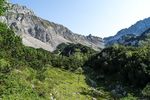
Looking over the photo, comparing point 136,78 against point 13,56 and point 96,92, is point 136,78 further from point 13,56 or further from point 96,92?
point 13,56

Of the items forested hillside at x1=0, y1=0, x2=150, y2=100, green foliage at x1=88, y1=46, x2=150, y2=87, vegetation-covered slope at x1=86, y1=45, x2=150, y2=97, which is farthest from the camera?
green foliage at x1=88, y1=46, x2=150, y2=87

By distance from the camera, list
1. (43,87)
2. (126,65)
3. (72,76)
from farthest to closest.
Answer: (126,65)
(72,76)
(43,87)

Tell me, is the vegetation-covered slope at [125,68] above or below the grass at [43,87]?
above

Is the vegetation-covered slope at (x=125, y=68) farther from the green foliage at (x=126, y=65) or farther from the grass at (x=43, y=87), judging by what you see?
the grass at (x=43, y=87)

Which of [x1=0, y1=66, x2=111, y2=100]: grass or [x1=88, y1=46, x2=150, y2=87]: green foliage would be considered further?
[x1=88, y1=46, x2=150, y2=87]: green foliage

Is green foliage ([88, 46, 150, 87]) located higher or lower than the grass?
higher

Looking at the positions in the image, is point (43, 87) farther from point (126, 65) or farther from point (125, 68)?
point (126, 65)

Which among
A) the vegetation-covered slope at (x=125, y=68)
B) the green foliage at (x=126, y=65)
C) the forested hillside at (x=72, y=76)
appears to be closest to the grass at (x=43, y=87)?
the forested hillside at (x=72, y=76)

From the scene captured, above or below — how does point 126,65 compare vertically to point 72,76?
above

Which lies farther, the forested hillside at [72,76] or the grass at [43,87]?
the forested hillside at [72,76]

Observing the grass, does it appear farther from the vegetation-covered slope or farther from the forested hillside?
the vegetation-covered slope

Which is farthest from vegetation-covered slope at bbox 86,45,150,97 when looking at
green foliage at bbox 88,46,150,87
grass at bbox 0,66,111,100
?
grass at bbox 0,66,111,100

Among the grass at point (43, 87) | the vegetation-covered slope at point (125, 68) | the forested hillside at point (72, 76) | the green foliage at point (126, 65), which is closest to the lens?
the grass at point (43, 87)

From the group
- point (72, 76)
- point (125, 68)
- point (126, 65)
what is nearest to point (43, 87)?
point (72, 76)
